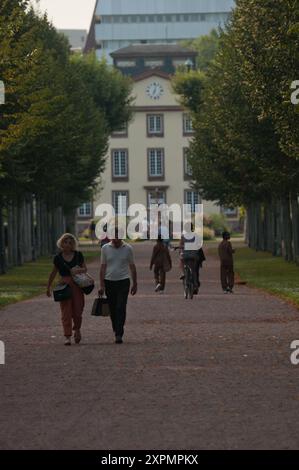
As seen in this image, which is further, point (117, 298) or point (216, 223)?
point (216, 223)

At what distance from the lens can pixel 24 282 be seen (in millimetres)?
44125

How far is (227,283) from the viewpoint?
36.7m

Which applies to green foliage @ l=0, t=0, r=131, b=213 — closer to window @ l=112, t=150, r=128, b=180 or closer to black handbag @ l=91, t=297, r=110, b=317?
black handbag @ l=91, t=297, r=110, b=317

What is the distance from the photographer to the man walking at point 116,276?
20.8 metres

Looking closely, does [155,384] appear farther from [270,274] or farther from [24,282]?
[270,274]

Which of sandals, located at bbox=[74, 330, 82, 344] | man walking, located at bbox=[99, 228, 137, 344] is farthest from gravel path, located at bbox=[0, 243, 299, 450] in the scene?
man walking, located at bbox=[99, 228, 137, 344]

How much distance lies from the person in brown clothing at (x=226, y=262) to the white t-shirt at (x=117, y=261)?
15089mm

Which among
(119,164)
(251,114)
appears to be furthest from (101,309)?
(119,164)

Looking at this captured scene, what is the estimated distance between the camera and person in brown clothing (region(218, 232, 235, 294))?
36.1 meters

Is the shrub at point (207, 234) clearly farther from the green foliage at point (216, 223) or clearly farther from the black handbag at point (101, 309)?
the black handbag at point (101, 309)

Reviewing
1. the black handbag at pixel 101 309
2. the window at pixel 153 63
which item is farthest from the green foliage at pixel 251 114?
the window at pixel 153 63

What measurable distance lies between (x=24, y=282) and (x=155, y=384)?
29.3 metres
